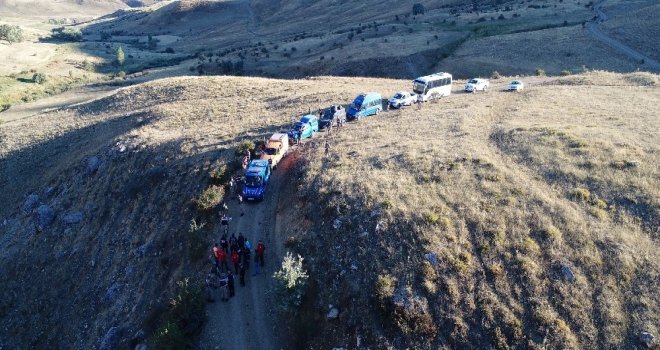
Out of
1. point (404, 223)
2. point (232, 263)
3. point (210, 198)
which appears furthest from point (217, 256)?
point (404, 223)

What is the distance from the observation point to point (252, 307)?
22297 mm

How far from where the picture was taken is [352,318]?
19.9 meters

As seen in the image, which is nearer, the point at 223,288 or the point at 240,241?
the point at 223,288

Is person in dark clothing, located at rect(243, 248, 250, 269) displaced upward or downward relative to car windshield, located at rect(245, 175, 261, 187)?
downward

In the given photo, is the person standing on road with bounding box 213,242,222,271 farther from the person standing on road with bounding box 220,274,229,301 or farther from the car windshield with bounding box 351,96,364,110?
the car windshield with bounding box 351,96,364,110

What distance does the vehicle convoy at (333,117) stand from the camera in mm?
40062

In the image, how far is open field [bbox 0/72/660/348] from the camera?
19.4m

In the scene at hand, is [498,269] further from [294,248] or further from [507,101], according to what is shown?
[507,101]

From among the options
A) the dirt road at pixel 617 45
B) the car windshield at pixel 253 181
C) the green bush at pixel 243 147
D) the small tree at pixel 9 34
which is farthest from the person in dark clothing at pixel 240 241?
the small tree at pixel 9 34

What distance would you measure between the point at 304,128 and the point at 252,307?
1899 cm

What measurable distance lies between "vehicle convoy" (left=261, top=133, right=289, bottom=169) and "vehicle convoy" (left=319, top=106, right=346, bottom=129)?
5.84 metres

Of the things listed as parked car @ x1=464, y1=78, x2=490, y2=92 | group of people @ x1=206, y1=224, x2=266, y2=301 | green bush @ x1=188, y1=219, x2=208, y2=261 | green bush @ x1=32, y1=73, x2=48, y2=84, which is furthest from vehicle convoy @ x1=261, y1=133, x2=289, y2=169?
green bush @ x1=32, y1=73, x2=48, y2=84

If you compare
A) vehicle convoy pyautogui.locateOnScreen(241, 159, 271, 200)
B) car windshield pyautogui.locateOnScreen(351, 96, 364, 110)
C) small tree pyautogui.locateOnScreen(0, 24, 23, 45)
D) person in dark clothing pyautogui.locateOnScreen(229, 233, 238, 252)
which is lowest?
person in dark clothing pyautogui.locateOnScreen(229, 233, 238, 252)

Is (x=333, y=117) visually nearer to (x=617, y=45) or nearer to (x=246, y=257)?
(x=246, y=257)
